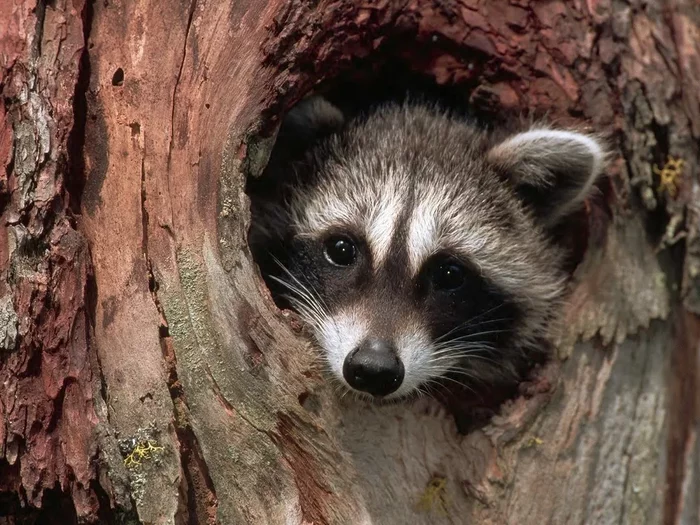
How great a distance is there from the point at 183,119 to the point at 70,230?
2.08 feet

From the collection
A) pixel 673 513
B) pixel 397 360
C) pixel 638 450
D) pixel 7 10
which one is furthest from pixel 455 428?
pixel 7 10

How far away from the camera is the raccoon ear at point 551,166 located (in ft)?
13.6

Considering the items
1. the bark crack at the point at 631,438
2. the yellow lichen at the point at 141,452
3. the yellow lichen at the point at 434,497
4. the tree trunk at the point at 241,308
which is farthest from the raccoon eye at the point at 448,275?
the yellow lichen at the point at 141,452

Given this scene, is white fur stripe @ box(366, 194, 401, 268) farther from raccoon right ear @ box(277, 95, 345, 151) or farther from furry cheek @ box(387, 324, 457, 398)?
raccoon right ear @ box(277, 95, 345, 151)

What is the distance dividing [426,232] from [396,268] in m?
0.24

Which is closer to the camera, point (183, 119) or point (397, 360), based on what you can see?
point (183, 119)

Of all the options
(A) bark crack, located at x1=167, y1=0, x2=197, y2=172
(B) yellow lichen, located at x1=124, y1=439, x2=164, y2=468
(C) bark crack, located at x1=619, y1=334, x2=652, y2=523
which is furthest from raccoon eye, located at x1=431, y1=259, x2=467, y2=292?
(B) yellow lichen, located at x1=124, y1=439, x2=164, y2=468

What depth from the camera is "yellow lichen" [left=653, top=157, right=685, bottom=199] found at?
394 cm

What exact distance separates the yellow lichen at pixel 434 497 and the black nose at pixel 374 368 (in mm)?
444

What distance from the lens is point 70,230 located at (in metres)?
3.28

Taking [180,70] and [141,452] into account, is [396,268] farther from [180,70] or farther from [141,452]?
[141,452]

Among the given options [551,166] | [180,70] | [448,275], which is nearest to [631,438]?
[448,275]

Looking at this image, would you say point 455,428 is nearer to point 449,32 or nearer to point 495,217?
point 495,217

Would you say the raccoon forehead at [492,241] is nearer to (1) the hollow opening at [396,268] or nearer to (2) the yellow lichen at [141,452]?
(1) the hollow opening at [396,268]
